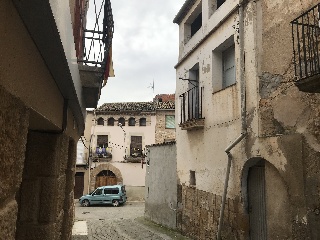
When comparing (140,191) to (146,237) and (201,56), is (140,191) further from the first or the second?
(201,56)

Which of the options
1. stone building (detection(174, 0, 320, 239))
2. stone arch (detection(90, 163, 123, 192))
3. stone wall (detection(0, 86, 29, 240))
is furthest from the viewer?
stone arch (detection(90, 163, 123, 192))

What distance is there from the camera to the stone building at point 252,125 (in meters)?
5.30

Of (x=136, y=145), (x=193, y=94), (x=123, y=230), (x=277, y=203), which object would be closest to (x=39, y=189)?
(x=277, y=203)

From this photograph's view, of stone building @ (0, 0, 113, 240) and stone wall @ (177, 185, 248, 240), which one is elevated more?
stone building @ (0, 0, 113, 240)

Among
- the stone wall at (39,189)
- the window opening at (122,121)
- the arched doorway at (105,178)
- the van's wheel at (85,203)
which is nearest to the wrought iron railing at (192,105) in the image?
the stone wall at (39,189)

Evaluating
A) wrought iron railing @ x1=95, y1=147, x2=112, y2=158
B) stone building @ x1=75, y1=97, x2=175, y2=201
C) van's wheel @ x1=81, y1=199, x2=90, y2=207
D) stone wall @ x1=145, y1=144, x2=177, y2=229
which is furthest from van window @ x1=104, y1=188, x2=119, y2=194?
stone wall @ x1=145, y1=144, x2=177, y2=229

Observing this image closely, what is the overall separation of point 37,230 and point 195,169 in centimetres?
760

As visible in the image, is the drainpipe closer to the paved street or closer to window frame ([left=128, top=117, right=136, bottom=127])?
the paved street

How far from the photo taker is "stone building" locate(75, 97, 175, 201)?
1065 inches

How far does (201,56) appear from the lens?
9.98 meters

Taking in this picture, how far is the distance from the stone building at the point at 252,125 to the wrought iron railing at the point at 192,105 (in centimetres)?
4

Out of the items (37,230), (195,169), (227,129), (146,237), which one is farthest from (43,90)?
(146,237)

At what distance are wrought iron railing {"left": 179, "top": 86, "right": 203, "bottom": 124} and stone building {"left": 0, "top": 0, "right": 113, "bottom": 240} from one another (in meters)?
6.92

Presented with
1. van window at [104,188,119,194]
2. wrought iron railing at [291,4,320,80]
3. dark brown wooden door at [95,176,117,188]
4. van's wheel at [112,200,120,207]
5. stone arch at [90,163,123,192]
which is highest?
wrought iron railing at [291,4,320,80]
